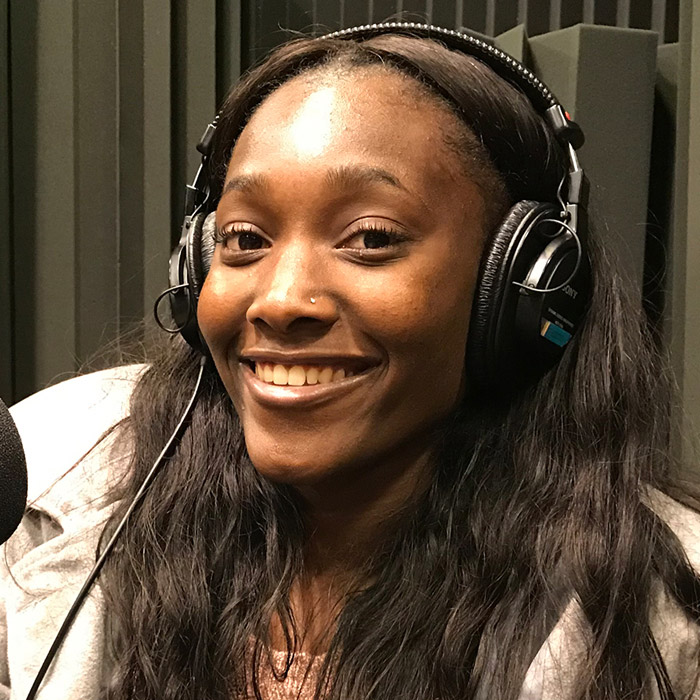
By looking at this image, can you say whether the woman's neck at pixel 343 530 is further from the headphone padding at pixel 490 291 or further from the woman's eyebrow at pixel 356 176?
the woman's eyebrow at pixel 356 176

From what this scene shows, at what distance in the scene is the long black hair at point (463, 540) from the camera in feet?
3.08

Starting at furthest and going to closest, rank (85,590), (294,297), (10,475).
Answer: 1. (85,590)
2. (294,297)
3. (10,475)

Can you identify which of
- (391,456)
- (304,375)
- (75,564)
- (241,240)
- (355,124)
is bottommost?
(75,564)

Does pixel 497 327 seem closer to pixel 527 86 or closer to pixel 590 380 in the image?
pixel 590 380

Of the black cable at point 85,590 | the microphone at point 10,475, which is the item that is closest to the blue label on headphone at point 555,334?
the black cable at point 85,590

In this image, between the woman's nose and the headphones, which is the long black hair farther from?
the woman's nose

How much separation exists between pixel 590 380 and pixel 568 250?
6.0 inches

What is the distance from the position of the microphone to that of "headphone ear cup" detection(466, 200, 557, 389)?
509mm

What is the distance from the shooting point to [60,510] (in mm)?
1115

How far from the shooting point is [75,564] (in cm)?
107

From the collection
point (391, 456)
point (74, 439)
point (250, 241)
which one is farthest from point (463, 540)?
point (74, 439)

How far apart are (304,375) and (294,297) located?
3.3 inches

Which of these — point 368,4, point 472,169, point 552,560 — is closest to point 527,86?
point 472,169

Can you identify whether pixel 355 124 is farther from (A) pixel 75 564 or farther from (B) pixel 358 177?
(A) pixel 75 564
